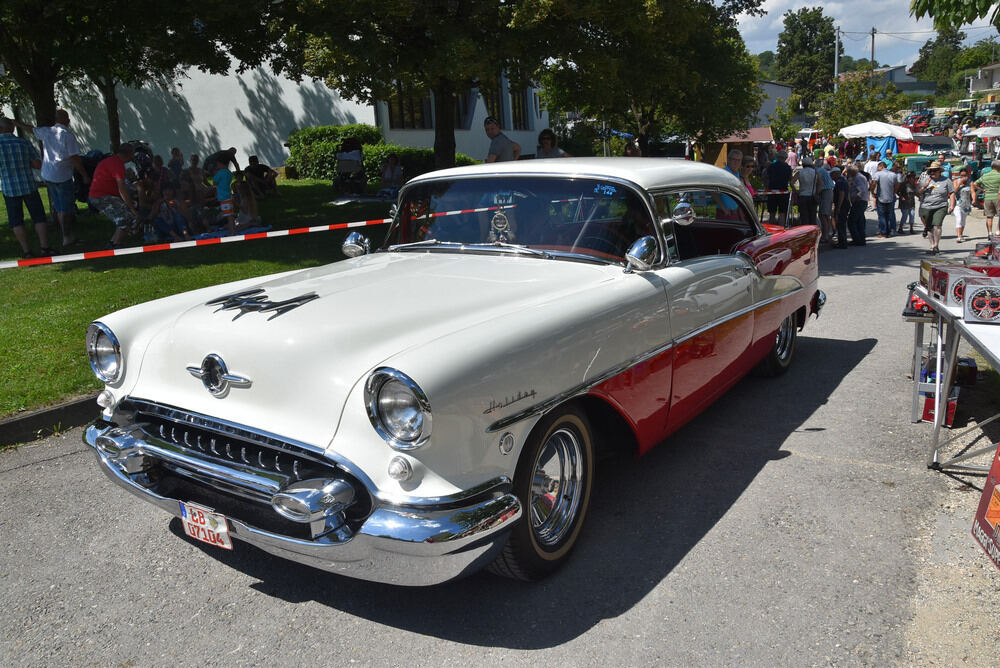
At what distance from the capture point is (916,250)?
47.4 ft

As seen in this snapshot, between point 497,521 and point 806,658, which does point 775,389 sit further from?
point 497,521

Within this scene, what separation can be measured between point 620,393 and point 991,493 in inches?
58.7

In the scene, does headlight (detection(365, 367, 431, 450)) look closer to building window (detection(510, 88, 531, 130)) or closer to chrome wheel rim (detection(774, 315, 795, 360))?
chrome wheel rim (detection(774, 315, 795, 360))

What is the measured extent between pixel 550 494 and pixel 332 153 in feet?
71.0

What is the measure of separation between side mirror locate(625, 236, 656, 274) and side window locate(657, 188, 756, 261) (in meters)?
1.06

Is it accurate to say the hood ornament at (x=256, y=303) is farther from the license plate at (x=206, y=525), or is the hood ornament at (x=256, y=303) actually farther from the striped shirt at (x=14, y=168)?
the striped shirt at (x=14, y=168)

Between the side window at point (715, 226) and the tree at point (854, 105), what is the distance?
145 feet

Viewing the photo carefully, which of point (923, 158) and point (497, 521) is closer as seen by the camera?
point (497, 521)

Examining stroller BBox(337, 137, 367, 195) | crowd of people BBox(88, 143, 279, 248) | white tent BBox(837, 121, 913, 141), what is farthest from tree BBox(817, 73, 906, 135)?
crowd of people BBox(88, 143, 279, 248)

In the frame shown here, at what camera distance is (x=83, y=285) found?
8711 mm

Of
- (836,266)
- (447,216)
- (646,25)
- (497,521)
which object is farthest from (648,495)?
(836,266)

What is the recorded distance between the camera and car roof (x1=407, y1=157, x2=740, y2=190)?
14.2 ft

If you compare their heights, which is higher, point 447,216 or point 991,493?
point 447,216

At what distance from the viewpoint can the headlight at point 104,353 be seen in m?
3.61
